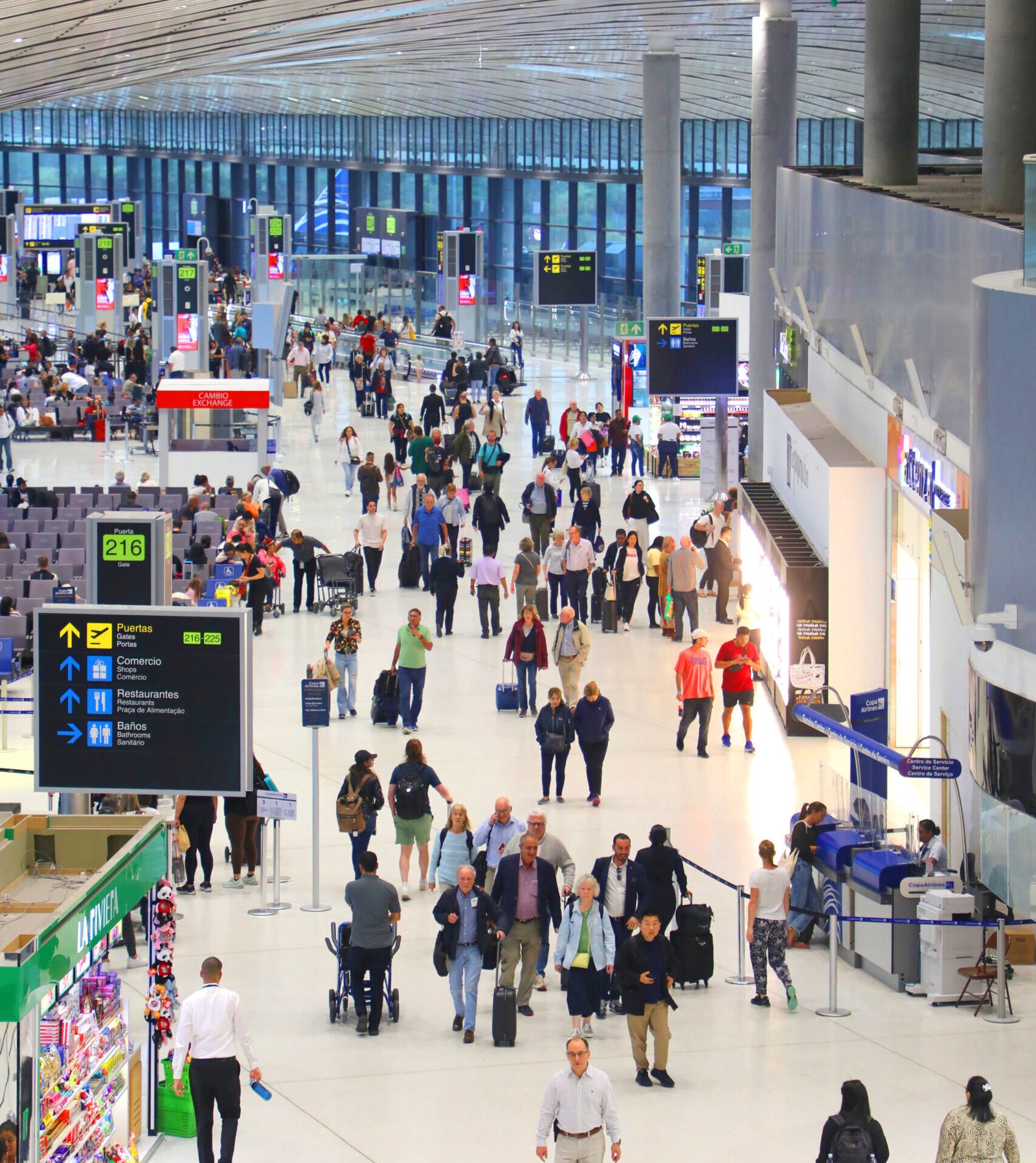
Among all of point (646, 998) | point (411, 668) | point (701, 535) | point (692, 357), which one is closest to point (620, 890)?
point (646, 998)

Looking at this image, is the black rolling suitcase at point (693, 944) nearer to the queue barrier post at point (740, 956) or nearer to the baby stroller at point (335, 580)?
the queue barrier post at point (740, 956)

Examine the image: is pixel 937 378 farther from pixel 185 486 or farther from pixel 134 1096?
pixel 185 486

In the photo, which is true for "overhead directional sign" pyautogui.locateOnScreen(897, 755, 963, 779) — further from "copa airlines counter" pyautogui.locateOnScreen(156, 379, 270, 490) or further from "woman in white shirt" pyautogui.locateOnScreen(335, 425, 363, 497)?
"woman in white shirt" pyautogui.locateOnScreen(335, 425, 363, 497)

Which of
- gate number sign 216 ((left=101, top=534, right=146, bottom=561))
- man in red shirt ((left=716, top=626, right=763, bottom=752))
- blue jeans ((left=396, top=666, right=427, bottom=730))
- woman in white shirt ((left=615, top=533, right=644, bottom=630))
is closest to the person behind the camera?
gate number sign 216 ((left=101, top=534, right=146, bottom=561))

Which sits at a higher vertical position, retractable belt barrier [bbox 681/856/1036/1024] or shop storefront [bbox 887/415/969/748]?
shop storefront [bbox 887/415/969/748]

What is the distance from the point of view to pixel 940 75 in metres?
43.0

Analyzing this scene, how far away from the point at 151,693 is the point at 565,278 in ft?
114

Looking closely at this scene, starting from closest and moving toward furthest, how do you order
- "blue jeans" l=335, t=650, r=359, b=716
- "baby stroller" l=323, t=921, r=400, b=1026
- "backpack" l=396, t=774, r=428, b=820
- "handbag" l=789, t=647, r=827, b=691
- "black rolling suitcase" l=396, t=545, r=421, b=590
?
"baby stroller" l=323, t=921, r=400, b=1026, "backpack" l=396, t=774, r=428, b=820, "handbag" l=789, t=647, r=827, b=691, "blue jeans" l=335, t=650, r=359, b=716, "black rolling suitcase" l=396, t=545, r=421, b=590

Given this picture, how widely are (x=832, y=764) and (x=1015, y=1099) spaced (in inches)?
299

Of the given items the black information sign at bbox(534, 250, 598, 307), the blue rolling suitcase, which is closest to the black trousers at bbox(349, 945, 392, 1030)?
the blue rolling suitcase

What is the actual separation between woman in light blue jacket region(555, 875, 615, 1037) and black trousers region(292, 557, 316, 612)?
1312 centimetres

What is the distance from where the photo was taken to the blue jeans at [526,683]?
19469mm

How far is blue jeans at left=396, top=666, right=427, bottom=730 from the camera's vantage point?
1875cm

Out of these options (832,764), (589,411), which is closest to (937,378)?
(832,764)
